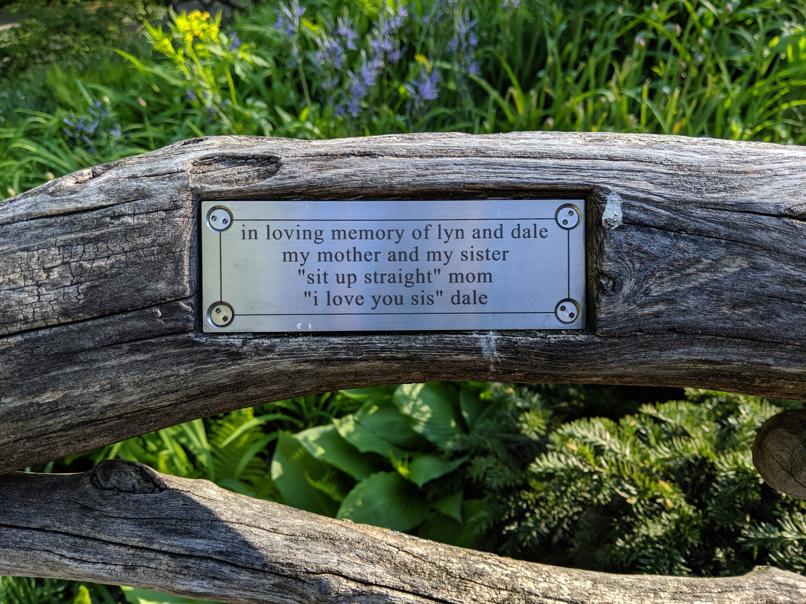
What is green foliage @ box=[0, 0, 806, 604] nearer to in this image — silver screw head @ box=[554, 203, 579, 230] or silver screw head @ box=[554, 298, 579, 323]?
silver screw head @ box=[554, 298, 579, 323]

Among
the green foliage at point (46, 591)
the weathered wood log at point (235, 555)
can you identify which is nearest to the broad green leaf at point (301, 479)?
the green foliage at point (46, 591)

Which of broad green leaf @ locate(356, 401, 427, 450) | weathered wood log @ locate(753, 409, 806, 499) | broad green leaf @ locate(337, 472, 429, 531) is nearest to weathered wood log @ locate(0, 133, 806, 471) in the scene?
weathered wood log @ locate(753, 409, 806, 499)

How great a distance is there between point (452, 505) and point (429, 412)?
1.21 feet

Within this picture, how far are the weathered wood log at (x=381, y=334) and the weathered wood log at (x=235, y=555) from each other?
0.63 ft

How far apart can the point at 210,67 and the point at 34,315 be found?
2.46 metres

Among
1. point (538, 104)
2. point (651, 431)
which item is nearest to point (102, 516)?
point (651, 431)

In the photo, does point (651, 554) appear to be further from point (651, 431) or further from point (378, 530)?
point (378, 530)

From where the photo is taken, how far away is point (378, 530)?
1.56 metres

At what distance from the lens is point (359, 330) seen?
1359 millimetres

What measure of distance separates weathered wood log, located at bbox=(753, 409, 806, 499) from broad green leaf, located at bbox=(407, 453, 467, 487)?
109 centimetres

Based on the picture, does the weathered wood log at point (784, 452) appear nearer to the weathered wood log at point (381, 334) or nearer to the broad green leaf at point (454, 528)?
the weathered wood log at point (381, 334)

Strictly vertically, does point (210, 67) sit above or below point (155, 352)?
above

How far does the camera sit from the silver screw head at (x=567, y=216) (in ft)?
4.43

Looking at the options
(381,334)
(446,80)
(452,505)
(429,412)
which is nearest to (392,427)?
(429,412)
